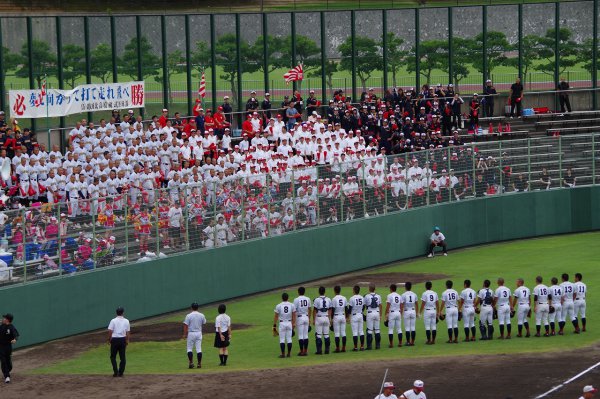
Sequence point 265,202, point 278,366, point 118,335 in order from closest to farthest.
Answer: point 118,335 < point 278,366 < point 265,202

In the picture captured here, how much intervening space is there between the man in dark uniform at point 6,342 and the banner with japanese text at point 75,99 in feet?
40.9

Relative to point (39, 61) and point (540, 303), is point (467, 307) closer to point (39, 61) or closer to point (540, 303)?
point (540, 303)

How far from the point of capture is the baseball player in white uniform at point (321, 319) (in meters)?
Result: 29.2

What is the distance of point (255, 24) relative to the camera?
48.0 m

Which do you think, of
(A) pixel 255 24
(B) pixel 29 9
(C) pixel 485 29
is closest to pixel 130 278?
(A) pixel 255 24

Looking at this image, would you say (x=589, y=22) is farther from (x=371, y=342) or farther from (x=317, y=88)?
(x=371, y=342)

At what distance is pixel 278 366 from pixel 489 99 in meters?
25.1

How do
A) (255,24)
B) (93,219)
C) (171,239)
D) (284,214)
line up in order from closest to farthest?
(93,219) → (171,239) → (284,214) → (255,24)

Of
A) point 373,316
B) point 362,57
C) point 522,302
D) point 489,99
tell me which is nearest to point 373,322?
point 373,316

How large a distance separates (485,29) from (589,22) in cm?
480

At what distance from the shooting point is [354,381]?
86.9 ft

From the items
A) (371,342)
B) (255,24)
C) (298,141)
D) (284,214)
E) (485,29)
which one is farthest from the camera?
(485,29)

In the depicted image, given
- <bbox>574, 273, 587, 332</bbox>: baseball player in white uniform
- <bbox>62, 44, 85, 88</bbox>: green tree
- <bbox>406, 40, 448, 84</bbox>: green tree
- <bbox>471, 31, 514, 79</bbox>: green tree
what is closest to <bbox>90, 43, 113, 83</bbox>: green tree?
<bbox>62, 44, 85, 88</bbox>: green tree

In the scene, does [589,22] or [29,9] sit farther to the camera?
[29,9]
